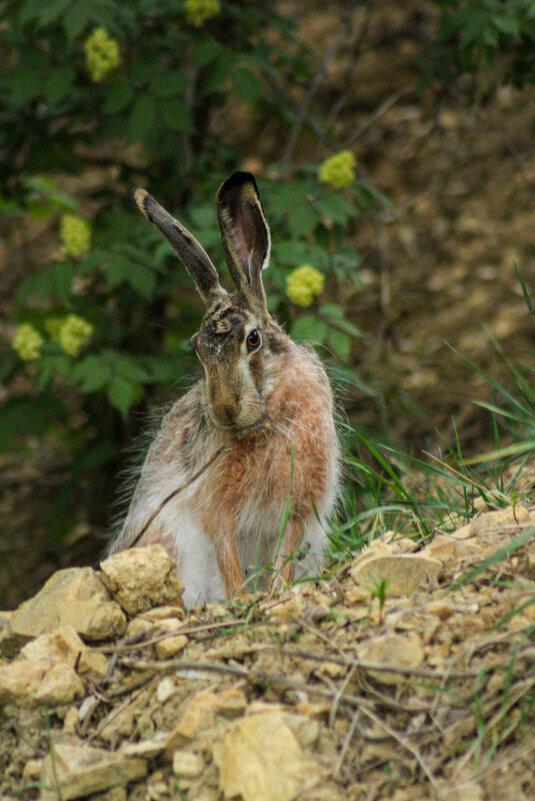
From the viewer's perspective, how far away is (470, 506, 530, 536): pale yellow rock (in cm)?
314

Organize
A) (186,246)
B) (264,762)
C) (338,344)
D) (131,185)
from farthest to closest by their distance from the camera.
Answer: (131,185) < (338,344) < (186,246) < (264,762)

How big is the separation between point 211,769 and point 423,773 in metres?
0.57

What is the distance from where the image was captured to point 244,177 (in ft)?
13.1

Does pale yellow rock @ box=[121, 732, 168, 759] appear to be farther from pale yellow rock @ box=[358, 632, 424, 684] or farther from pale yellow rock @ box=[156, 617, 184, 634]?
pale yellow rock @ box=[358, 632, 424, 684]

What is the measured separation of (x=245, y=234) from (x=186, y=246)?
0.98 ft

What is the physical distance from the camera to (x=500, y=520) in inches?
127

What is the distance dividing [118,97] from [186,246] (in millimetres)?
1756

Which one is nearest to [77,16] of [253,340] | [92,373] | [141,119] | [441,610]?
[141,119]

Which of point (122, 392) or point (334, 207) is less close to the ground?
point (334, 207)

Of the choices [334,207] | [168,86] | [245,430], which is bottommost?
[245,430]

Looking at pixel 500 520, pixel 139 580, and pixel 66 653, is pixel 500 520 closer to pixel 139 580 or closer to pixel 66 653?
pixel 139 580

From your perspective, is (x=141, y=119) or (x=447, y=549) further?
(x=141, y=119)

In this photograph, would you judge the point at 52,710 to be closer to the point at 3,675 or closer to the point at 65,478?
the point at 3,675

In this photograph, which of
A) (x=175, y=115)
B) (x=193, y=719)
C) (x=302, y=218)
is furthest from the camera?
(x=175, y=115)
